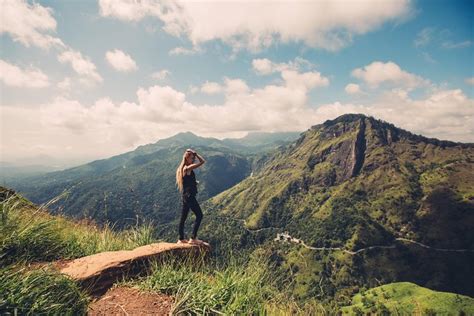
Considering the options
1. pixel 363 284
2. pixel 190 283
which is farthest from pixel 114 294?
pixel 363 284

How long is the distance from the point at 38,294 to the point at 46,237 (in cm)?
357

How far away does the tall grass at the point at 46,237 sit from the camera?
6.33m

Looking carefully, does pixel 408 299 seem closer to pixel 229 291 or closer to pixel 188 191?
pixel 188 191

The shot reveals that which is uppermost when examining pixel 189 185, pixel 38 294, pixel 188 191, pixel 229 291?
pixel 189 185

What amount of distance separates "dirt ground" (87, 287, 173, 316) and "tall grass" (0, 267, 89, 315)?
1.42 ft

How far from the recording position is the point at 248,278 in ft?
20.3

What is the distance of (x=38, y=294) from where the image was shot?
15.2ft

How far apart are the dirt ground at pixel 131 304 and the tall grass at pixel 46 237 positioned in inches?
71.3

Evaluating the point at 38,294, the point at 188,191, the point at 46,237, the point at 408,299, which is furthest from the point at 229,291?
the point at 408,299

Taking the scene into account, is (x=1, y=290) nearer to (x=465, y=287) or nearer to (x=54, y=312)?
(x=54, y=312)

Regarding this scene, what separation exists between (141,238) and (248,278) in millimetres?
5742

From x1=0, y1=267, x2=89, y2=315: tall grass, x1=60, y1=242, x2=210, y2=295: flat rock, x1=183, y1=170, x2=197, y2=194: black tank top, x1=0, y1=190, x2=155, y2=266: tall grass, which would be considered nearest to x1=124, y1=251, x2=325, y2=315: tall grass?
x1=60, y1=242, x2=210, y2=295: flat rock

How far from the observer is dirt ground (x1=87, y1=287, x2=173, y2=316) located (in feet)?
18.5

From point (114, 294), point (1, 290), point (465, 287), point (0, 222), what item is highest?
point (0, 222)
